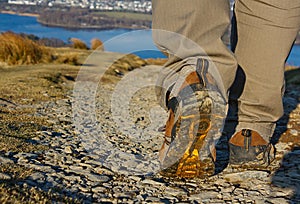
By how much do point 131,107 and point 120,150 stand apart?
1289mm

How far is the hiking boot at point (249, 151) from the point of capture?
5.12 ft

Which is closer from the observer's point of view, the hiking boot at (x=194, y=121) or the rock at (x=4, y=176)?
the rock at (x=4, y=176)

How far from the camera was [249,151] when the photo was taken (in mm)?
1561

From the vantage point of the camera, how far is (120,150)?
175cm

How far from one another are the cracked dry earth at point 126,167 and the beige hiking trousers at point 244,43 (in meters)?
0.25

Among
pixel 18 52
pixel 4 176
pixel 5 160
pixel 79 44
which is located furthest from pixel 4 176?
pixel 79 44

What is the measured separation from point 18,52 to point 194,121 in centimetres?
462

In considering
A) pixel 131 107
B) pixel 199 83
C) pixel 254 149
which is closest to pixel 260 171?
pixel 254 149

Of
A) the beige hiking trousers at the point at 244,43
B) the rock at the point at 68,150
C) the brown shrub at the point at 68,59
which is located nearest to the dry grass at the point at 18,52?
the brown shrub at the point at 68,59

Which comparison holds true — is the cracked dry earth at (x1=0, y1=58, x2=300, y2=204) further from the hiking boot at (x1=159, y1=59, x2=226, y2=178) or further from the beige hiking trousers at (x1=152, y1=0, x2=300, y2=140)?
the beige hiking trousers at (x1=152, y1=0, x2=300, y2=140)

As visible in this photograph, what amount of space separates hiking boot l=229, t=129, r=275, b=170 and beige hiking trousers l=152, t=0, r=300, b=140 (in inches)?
1.2

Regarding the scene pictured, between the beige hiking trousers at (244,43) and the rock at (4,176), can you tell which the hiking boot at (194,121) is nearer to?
the beige hiking trousers at (244,43)

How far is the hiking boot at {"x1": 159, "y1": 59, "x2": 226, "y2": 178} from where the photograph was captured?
1.28 meters

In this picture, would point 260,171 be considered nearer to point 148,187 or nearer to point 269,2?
point 148,187
